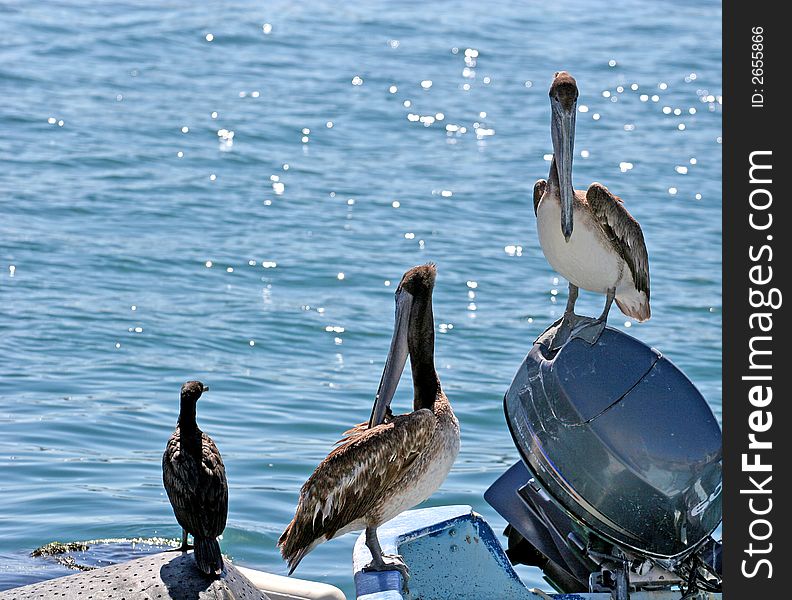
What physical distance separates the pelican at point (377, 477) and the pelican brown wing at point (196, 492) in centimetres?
36

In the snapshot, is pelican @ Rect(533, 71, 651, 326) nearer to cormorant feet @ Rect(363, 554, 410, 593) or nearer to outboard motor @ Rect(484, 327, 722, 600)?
outboard motor @ Rect(484, 327, 722, 600)

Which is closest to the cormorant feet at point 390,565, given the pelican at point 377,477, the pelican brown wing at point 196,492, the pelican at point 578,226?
the pelican at point 377,477

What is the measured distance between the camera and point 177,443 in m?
4.26

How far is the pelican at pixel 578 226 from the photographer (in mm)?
4602

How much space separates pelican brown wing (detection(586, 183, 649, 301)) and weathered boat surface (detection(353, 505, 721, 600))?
1.05 metres

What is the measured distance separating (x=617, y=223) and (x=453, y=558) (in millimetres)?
1260

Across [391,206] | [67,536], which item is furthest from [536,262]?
[67,536]

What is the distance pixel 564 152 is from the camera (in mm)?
4633

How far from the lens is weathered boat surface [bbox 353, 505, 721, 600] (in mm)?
4512

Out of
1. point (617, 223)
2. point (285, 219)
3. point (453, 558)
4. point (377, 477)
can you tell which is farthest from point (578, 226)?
point (285, 219)

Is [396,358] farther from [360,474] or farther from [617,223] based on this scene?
[617,223]

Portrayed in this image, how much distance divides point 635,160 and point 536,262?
3.88 m

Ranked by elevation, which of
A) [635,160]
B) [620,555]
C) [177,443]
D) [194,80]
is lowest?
[620,555]
